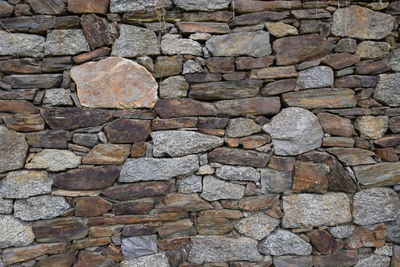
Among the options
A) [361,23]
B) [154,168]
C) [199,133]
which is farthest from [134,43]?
[361,23]

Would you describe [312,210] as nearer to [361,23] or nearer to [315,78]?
[315,78]

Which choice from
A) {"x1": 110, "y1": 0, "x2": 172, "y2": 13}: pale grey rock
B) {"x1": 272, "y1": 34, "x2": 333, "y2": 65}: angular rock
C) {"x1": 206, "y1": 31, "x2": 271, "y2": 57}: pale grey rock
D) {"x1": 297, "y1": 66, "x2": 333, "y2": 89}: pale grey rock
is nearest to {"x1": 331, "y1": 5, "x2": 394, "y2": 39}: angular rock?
{"x1": 272, "y1": 34, "x2": 333, "y2": 65}: angular rock

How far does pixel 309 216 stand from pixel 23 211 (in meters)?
1.93

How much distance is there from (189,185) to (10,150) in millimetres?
1175

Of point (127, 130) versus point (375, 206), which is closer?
point (127, 130)

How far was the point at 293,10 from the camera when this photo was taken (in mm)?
1933

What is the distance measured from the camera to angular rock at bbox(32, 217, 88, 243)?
183cm

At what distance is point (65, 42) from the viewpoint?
181 centimetres

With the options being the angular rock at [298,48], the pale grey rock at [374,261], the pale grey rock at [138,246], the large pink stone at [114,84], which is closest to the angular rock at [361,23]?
the angular rock at [298,48]

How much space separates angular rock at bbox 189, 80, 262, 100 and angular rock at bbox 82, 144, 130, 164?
0.60m

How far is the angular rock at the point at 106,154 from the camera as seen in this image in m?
1.84

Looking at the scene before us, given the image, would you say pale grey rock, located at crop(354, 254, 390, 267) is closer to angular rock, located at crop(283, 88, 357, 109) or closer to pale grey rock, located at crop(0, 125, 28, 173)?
angular rock, located at crop(283, 88, 357, 109)

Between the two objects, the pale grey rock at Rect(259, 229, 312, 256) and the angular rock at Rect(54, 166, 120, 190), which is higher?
the angular rock at Rect(54, 166, 120, 190)

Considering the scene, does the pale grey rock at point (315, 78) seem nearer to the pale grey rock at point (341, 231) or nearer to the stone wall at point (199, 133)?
the stone wall at point (199, 133)
